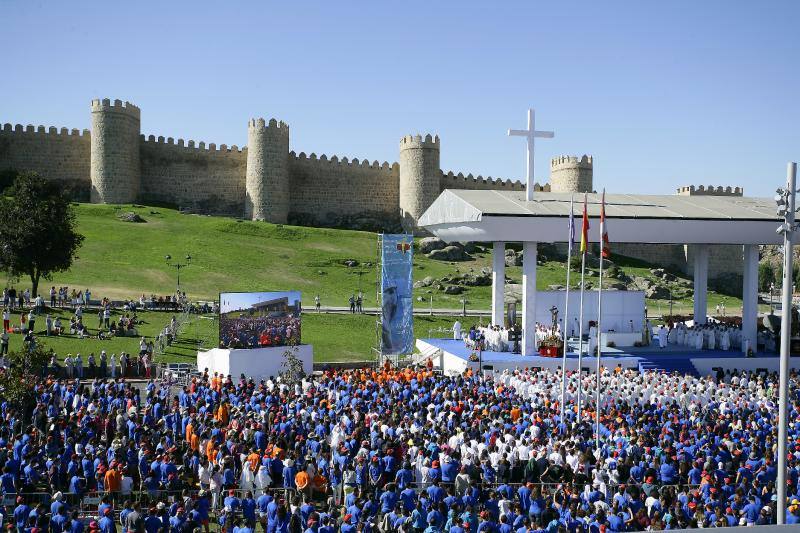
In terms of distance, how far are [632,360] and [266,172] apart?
169 feet

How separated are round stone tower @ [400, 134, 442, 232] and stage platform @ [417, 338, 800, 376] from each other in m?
45.6

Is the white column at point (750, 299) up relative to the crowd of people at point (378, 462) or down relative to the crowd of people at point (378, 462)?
up

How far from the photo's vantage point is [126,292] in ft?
151

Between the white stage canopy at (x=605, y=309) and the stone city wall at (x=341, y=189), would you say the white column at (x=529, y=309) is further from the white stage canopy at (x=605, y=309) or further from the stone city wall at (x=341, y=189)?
the stone city wall at (x=341, y=189)

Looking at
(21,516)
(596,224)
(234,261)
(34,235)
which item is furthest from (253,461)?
(234,261)

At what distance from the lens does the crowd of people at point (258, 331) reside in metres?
28.2

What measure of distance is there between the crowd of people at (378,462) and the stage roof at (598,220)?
9.47 metres

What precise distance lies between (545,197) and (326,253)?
29.1 metres

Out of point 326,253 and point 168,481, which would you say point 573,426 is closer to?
point 168,481

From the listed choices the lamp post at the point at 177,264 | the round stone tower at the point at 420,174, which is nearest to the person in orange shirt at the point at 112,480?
the lamp post at the point at 177,264

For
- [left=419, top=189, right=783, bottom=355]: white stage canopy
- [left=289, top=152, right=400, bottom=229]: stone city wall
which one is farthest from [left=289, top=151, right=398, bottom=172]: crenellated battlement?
[left=419, top=189, right=783, bottom=355]: white stage canopy

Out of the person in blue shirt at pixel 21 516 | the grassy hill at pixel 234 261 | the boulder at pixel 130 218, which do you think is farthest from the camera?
the boulder at pixel 130 218

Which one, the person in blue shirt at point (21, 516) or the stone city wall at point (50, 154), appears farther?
the stone city wall at point (50, 154)

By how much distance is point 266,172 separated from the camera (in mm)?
76562
